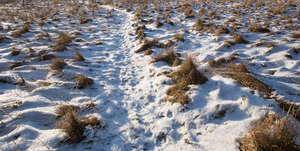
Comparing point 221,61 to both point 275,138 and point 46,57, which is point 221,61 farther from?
point 46,57

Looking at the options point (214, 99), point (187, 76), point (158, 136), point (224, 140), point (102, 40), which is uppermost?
point (102, 40)

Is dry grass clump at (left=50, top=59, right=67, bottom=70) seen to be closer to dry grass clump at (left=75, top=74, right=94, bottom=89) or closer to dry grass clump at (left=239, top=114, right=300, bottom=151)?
dry grass clump at (left=75, top=74, right=94, bottom=89)

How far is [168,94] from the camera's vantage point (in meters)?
3.29

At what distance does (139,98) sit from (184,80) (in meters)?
1.13

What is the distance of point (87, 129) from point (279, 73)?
4576mm

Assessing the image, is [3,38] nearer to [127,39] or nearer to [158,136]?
[127,39]

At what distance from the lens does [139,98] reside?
346 centimetres

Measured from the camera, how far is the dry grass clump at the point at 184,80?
118 inches

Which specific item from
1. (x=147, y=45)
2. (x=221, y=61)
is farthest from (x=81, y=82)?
(x=221, y=61)

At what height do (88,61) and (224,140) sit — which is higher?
(88,61)

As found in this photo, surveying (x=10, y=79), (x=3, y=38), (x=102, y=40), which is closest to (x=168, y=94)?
(x=10, y=79)

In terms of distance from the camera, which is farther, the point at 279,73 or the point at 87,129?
the point at 279,73

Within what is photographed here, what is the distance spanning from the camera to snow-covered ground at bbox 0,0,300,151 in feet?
7.48

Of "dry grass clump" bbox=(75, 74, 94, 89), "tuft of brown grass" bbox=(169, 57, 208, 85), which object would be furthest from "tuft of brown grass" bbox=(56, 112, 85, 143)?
"tuft of brown grass" bbox=(169, 57, 208, 85)
